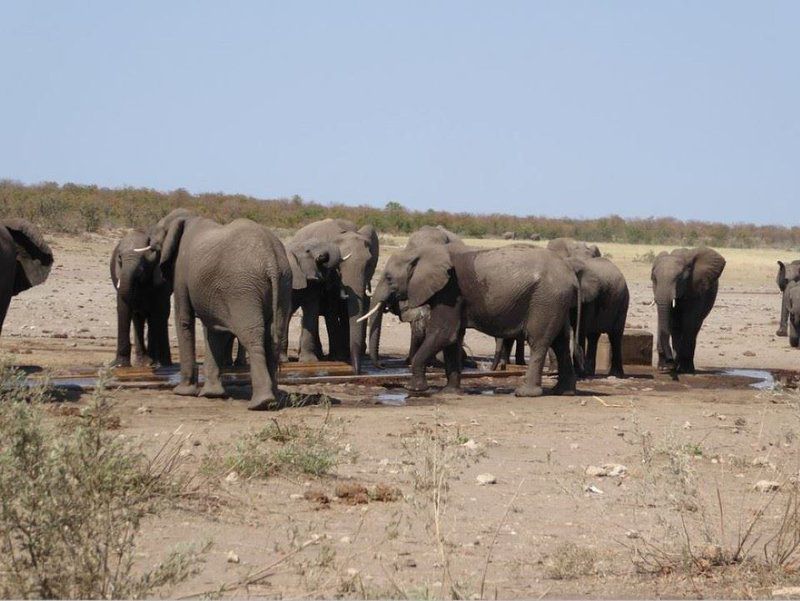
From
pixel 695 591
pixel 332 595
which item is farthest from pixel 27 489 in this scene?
pixel 695 591

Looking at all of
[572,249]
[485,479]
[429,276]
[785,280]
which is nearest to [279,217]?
[785,280]

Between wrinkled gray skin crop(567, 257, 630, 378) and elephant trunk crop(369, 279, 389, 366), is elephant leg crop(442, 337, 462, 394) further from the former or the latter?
wrinkled gray skin crop(567, 257, 630, 378)

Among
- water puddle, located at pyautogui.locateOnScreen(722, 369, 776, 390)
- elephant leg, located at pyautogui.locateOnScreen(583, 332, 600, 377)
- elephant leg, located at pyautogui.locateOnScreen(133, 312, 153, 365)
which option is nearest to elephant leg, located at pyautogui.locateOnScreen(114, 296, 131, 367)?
elephant leg, located at pyautogui.locateOnScreen(133, 312, 153, 365)

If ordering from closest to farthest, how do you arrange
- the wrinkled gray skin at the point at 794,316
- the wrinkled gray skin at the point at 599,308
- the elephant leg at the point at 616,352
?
the wrinkled gray skin at the point at 599,308, the elephant leg at the point at 616,352, the wrinkled gray skin at the point at 794,316

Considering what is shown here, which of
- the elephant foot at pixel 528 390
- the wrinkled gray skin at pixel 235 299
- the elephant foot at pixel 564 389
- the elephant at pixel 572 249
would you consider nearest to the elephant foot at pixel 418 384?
the elephant foot at pixel 528 390

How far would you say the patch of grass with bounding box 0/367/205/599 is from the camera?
6.27 meters

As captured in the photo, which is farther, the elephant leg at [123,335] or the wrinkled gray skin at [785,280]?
the wrinkled gray skin at [785,280]

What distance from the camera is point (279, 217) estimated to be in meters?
52.0

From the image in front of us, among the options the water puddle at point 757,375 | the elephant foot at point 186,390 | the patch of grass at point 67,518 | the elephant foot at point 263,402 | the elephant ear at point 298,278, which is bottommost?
the water puddle at point 757,375

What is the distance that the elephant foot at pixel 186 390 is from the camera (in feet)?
47.9

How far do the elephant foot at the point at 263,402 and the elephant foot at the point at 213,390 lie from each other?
3.00 ft

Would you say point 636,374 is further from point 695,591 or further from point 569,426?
point 695,591

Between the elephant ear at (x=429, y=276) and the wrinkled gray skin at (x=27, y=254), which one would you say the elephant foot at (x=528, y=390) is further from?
the wrinkled gray skin at (x=27, y=254)

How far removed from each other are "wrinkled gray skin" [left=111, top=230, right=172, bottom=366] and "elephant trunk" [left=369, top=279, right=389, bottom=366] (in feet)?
8.09
